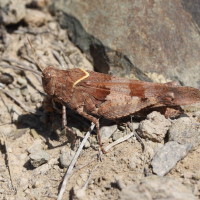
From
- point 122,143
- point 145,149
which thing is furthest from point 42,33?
point 145,149

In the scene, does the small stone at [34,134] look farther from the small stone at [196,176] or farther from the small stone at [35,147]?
the small stone at [196,176]

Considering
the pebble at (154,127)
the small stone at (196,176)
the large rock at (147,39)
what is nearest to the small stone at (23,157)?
the pebble at (154,127)

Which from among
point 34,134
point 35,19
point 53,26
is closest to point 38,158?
point 34,134

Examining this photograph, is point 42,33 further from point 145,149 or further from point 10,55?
point 145,149

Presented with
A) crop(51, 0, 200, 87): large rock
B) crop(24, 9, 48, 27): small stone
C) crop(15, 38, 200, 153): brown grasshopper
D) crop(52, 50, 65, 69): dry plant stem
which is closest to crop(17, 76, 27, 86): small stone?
crop(52, 50, 65, 69): dry plant stem

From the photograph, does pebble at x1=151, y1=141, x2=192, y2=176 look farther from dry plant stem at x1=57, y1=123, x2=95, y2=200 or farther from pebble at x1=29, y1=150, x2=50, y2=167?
pebble at x1=29, y1=150, x2=50, y2=167

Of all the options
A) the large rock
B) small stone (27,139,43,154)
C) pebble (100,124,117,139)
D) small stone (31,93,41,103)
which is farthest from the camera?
small stone (31,93,41,103)

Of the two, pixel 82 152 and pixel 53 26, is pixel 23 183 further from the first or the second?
pixel 53 26

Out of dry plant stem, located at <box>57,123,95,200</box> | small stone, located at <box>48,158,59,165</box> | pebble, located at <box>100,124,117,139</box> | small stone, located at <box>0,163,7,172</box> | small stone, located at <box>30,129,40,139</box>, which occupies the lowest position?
small stone, located at <box>0,163,7,172</box>
